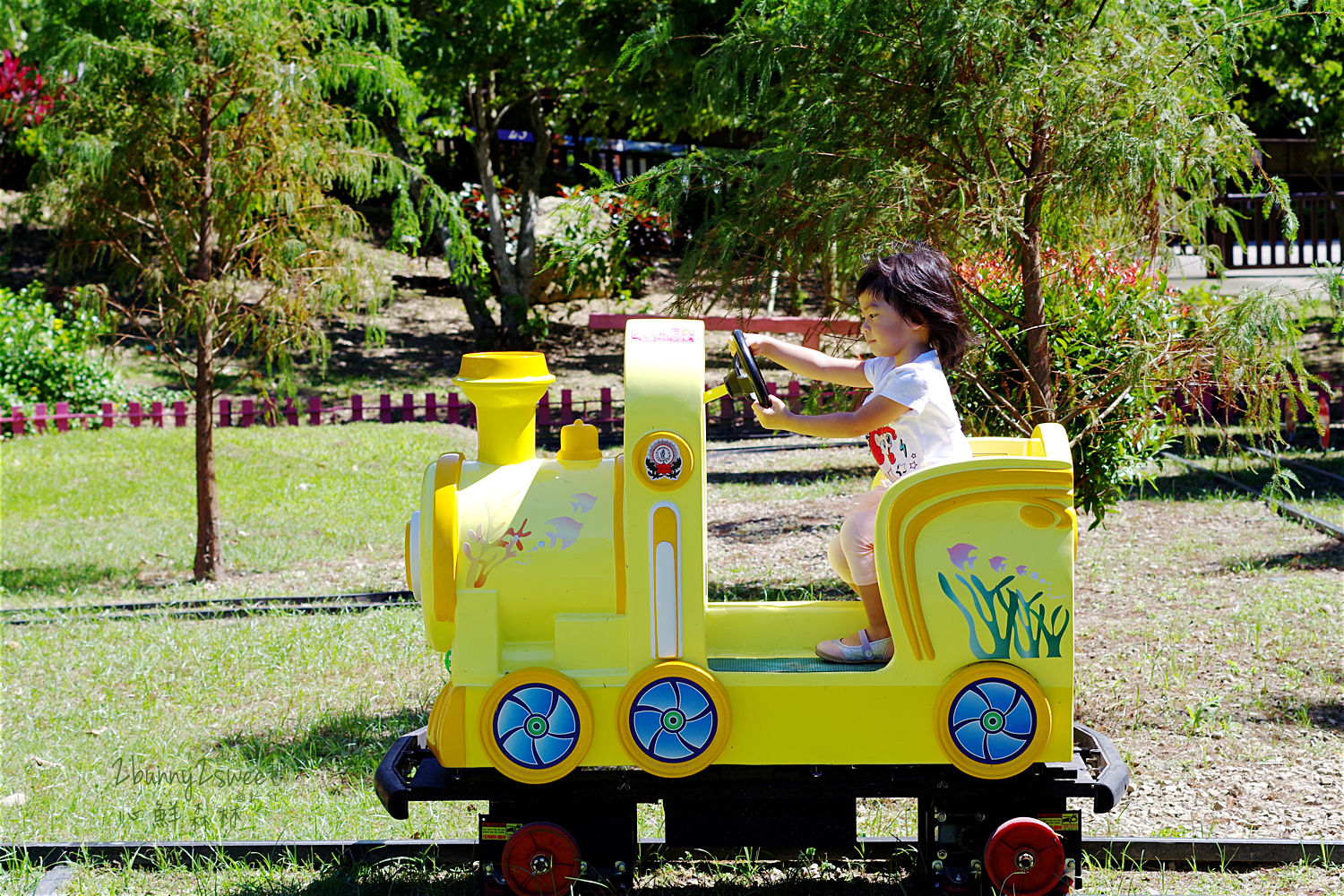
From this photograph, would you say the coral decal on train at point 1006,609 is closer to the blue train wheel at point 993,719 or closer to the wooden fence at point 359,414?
the blue train wheel at point 993,719

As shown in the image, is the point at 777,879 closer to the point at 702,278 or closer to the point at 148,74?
the point at 702,278

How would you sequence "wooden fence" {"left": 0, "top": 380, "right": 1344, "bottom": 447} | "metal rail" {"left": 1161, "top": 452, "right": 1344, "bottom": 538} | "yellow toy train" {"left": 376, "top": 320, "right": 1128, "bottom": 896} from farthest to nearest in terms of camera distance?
"wooden fence" {"left": 0, "top": 380, "right": 1344, "bottom": 447} → "metal rail" {"left": 1161, "top": 452, "right": 1344, "bottom": 538} → "yellow toy train" {"left": 376, "top": 320, "right": 1128, "bottom": 896}

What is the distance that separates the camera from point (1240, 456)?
18.4 ft

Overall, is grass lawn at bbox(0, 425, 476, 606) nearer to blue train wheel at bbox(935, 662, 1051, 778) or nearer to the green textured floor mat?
the green textured floor mat

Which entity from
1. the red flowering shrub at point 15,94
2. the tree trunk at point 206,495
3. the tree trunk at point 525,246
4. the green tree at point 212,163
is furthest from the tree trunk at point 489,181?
the tree trunk at point 206,495

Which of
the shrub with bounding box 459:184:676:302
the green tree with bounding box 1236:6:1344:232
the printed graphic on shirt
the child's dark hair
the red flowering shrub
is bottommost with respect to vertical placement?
the printed graphic on shirt

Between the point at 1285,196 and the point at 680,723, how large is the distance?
366 cm

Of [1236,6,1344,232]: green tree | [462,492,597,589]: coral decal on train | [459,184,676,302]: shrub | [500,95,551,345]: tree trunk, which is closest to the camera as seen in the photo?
[462,492,597,589]: coral decal on train

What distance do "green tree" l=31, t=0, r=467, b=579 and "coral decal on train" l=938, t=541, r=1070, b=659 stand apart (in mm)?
6191

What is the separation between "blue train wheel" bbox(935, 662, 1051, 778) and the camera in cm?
303

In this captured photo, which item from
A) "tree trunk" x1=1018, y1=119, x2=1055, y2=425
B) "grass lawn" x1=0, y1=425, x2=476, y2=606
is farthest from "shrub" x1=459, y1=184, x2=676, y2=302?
"tree trunk" x1=1018, y1=119, x2=1055, y2=425

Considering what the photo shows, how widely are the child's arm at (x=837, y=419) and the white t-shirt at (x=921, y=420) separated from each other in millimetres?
27

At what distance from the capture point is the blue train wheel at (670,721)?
10.0ft

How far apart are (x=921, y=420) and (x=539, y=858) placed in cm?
163
